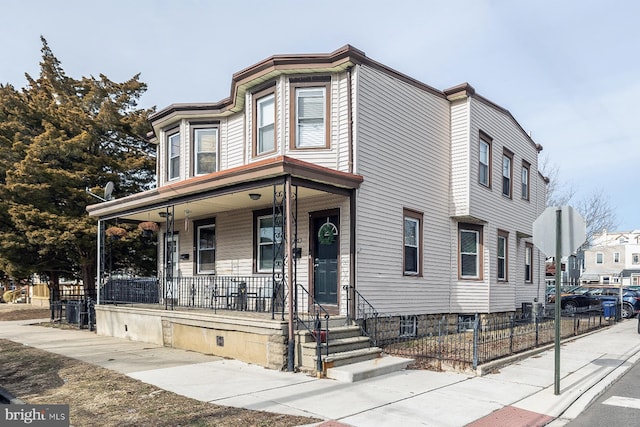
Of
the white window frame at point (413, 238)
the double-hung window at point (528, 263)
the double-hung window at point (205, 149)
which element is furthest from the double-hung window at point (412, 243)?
the double-hung window at point (528, 263)

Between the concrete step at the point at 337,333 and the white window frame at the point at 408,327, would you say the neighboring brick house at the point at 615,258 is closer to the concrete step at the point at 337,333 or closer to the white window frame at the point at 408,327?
the white window frame at the point at 408,327

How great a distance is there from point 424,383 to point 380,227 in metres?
4.25

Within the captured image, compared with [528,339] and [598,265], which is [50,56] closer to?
[528,339]

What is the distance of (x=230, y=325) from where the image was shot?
10.6 metres

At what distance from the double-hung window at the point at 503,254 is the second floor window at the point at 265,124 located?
25.6ft

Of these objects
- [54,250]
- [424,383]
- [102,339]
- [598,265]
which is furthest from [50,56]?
[598,265]

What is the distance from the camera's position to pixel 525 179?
1838 cm

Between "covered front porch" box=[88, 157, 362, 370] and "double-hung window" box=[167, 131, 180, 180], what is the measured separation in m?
1.40

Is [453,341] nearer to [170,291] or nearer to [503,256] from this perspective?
[503,256]

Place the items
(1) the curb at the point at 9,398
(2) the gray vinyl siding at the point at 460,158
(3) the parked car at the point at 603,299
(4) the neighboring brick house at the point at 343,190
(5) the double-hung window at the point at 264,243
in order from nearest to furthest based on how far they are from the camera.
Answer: (1) the curb at the point at 9,398 < (4) the neighboring brick house at the point at 343,190 < (5) the double-hung window at the point at 264,243 < (2) the gray vinyl siding at the point at 460,158 < (3) the parked car at the point at 603,299

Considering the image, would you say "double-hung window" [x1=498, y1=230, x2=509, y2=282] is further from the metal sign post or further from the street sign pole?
the street sign pole

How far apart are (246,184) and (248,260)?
373 centimetres

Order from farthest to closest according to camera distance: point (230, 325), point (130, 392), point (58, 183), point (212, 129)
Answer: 1. point (58, 183)
2. point (212, 129)
3. point (230, 325)
4. point (130, 392)

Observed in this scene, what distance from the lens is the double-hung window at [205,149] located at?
15086mm
